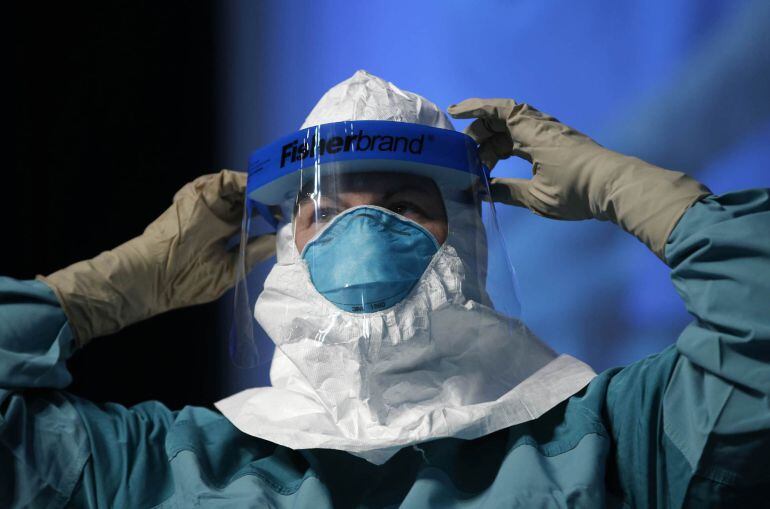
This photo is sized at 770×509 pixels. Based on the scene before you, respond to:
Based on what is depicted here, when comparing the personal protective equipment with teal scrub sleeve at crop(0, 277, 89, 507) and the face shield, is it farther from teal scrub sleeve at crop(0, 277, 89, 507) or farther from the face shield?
teal scrub sleeve at crop(0, 277, 89, 507)

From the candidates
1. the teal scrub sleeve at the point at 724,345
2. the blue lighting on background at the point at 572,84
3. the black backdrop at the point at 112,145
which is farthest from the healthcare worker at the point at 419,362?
the black backdrop at the point at 112,145

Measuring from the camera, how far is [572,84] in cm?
165

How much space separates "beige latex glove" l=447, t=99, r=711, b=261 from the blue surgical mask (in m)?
0.21

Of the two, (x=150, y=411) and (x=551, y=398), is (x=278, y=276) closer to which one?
(x=150, y=411)

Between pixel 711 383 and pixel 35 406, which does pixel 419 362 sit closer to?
pixel 711 383

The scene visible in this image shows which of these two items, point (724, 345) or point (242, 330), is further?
point (242, 330)

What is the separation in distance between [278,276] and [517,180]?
0.43 m

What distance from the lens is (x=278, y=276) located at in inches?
50.3

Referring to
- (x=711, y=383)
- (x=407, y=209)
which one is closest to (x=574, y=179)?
(x=407, y=209)

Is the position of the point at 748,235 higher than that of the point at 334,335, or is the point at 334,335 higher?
the point at 748,235

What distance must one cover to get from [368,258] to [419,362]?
16 cm

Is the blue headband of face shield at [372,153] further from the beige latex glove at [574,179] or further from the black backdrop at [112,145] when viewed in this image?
the black backdrop at [112,145]

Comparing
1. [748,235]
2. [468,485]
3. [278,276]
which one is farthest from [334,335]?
[748,235]

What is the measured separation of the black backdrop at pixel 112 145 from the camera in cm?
182
